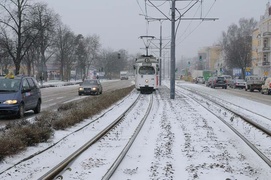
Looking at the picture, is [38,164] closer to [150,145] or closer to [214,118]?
[150,145]

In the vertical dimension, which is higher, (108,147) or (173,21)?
(173,21)

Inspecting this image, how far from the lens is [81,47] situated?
87.2 metres

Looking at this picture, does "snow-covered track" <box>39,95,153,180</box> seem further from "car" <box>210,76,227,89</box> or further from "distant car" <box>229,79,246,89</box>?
"distant car" <box>229,79,246,89</box>

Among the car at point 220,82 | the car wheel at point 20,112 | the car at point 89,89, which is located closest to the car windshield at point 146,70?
the car at point 89,89

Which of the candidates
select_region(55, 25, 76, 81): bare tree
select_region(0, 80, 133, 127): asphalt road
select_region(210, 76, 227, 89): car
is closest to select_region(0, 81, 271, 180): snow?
select_region(0, 80, 133, 127): asphalt road

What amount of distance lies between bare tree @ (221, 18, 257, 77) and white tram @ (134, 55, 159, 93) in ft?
185

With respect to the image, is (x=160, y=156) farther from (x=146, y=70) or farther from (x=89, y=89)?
(x=146, y=70)

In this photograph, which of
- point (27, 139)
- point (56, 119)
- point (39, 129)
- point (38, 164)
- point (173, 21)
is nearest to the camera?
point (38, 164)

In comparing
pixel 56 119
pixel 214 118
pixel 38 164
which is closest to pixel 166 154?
pixel 38 164

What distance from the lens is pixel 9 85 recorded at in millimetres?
16234

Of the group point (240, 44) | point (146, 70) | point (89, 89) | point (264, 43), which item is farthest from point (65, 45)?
point (89, 89)

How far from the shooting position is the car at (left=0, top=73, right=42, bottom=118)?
1530 centimetres

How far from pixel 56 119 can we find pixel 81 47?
75.3 meters

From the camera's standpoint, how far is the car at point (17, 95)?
15305 millimetres
